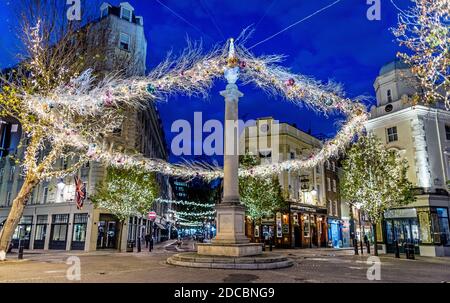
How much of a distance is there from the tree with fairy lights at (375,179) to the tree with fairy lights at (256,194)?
26.4ft

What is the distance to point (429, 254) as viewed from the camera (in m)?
24.9

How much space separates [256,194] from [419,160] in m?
14.4

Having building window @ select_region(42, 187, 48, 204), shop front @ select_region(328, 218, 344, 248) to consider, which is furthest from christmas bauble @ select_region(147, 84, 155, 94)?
shop front @ select_region(328, 218, 344, 248)

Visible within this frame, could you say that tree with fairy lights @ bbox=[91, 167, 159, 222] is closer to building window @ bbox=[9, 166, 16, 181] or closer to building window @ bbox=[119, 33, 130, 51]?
building window @ bbox=[119, 33, 130, 51]

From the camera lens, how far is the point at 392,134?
97.5 ft

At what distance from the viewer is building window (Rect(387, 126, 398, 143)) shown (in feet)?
96.6

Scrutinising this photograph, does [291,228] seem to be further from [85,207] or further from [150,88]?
[150,88]

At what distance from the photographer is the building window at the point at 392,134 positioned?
29444mm

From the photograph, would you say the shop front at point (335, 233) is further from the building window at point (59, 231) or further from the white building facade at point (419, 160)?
the building window at point (59, 231)

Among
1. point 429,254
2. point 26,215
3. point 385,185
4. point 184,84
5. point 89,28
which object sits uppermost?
point 89,28

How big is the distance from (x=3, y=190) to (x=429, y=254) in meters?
43.9

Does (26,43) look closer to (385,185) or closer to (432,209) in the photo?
(385,185)
